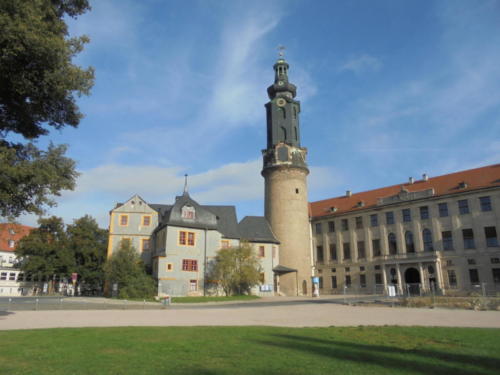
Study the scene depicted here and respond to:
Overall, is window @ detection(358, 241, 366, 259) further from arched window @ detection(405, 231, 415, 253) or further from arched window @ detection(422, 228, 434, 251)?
arched window @ detection(422, 228, 434, 251)

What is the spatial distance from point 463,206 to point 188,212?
30.7 meters

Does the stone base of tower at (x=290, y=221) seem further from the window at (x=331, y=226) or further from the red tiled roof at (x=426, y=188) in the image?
the red tiled roof at (x=426, y=188)

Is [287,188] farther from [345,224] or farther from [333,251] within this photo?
[333,251]

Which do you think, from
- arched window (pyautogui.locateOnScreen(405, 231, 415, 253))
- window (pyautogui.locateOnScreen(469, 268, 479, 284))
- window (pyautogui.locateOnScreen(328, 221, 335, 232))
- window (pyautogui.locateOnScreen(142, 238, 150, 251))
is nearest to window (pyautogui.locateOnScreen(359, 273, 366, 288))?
arched window (pyautogui.locateOnScreen(405, 231, 415, 253))

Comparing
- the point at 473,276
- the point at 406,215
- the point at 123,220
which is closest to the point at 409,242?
the point at 406,215

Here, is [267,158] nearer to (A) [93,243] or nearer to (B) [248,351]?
(A) [93,243]

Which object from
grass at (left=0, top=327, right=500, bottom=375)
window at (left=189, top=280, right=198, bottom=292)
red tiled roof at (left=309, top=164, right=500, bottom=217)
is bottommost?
A: grass at (left=0, top=327, right=500, bottom=375)

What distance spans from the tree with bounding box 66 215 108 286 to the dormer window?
→ 18.4m

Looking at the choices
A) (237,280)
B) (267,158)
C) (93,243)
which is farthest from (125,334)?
(93,243)

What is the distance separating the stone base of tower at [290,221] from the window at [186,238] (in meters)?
12.5

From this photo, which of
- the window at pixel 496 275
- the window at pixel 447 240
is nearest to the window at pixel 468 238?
the window at pixel 447 240

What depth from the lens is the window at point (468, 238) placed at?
43534mm

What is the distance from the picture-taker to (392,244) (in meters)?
50.1

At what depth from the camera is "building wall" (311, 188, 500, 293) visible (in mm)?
42844
